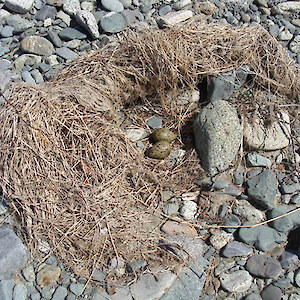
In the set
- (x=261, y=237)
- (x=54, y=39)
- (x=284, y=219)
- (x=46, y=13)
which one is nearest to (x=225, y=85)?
(x=284, y=219)

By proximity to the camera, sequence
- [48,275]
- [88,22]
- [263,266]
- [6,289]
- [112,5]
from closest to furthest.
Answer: [6,289]
[48,275]
[263,266]
[88,22]
[112,5]

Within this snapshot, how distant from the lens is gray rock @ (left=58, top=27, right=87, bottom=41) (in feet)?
16.0

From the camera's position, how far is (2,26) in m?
4.95

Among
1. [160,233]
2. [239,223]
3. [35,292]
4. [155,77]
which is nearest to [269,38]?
[155,77]

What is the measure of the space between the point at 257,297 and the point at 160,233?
869 millimetres

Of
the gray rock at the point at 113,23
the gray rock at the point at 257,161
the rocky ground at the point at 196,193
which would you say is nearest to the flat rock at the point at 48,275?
the rocky ground at the point at 196,193

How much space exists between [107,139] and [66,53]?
1.42m

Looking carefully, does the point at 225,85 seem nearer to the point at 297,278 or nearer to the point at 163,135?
the point at 163,135

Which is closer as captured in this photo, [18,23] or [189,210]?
[189,210]

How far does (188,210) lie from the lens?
3625mm

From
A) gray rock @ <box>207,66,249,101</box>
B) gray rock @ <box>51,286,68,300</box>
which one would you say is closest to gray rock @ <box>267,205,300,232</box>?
gray rock @ <box>207,66,249,101</box>

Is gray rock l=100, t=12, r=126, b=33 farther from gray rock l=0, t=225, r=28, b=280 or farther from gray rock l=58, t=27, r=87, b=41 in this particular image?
gray rock l=0, t=225, r=28, b=280

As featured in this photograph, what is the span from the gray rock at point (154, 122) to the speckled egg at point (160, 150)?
36 centimetres

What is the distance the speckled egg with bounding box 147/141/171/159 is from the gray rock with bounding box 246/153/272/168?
2.41ft
